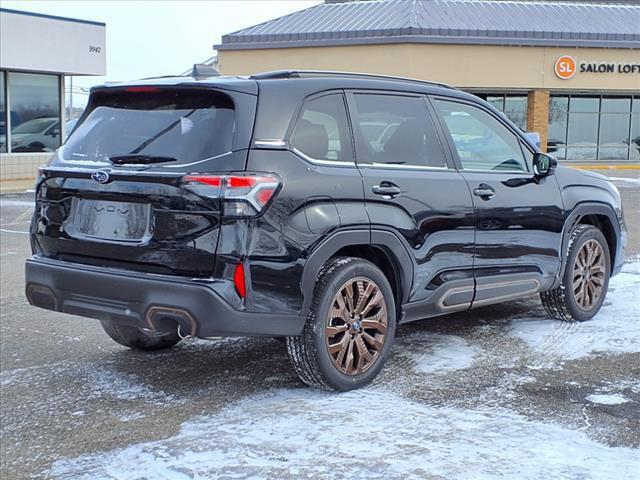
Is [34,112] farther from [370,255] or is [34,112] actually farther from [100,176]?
[370,255]

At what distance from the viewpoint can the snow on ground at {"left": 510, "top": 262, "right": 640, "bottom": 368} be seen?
5.59 meters

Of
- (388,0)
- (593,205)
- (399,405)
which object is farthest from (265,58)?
(399,405)

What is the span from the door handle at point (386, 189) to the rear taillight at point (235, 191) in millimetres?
820

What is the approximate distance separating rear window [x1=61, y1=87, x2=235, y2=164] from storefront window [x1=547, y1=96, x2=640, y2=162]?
1223 inches

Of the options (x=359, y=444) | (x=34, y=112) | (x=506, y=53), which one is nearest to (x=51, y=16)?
(x=34, y=112)

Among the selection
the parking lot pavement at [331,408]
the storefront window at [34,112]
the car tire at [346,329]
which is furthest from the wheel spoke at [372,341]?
the storefront window at [34,112]

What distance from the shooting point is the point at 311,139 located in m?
4.60

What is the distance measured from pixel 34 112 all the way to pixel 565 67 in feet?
67.3

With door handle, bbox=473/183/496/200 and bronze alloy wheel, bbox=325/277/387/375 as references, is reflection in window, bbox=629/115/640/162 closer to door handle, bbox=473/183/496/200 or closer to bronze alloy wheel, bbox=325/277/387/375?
door handle, bbox=473/183/496/200

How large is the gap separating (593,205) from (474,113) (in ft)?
4.68

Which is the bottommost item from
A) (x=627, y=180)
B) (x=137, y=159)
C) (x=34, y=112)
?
(x=627, y=180)

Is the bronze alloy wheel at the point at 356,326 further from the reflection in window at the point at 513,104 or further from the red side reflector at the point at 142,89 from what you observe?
the reflection in window at the point at 513,104

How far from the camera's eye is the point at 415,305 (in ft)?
16.7

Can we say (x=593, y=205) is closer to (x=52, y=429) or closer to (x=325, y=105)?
(x=325, y=105)
